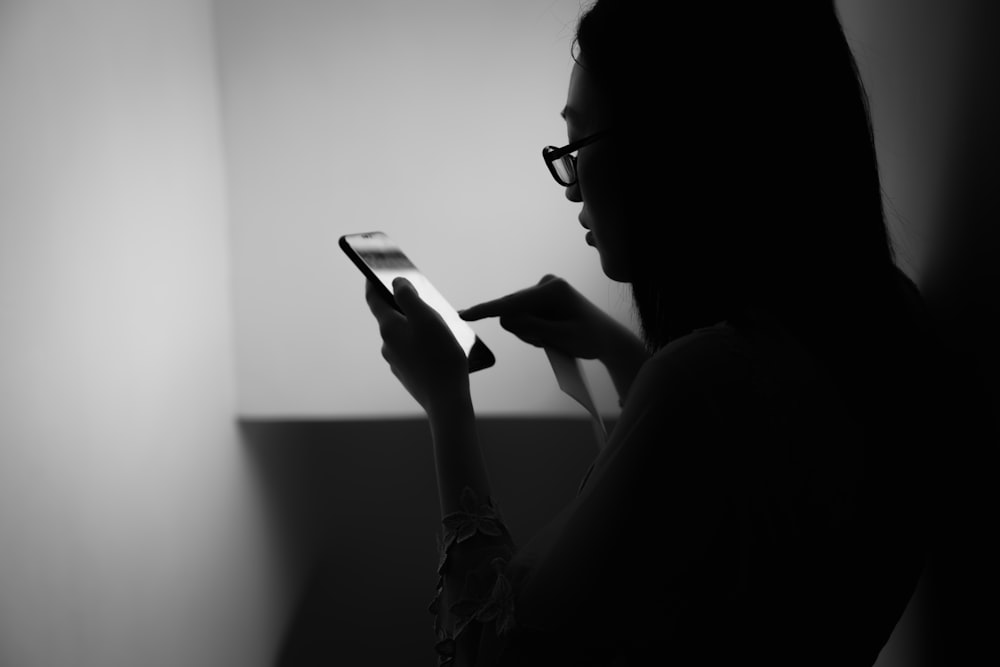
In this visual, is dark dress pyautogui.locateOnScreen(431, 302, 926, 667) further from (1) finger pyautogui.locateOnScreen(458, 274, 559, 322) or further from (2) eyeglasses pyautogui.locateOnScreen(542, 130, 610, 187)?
(1) finger pyautogui.locateOnScreen(458, 274, 559, 322)

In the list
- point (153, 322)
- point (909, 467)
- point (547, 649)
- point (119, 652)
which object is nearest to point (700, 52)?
point (909, 467)

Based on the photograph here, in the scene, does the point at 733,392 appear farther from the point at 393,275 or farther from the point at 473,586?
the point at 393,275

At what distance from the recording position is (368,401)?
4.69 feet

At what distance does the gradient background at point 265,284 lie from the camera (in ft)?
2.72

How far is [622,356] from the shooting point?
96 cm

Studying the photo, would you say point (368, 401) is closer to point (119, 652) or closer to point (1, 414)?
point (119, 652)

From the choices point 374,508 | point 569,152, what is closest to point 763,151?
point 569,152

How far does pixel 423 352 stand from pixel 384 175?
2.16 ft

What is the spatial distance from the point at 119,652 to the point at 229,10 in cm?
95

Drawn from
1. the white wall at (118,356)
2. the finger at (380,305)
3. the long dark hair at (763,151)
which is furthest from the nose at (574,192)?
the white wall at (118,356)

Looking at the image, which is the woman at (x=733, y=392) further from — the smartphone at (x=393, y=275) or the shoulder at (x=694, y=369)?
the smartphone at (x=393, y=275)

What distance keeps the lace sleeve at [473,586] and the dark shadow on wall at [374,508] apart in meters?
0.77

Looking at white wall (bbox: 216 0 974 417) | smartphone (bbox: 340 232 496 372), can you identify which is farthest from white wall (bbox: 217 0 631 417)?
smartphone (bbox: 340 232 496 372)

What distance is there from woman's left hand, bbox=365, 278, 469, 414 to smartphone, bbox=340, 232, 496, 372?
46 millimetres
